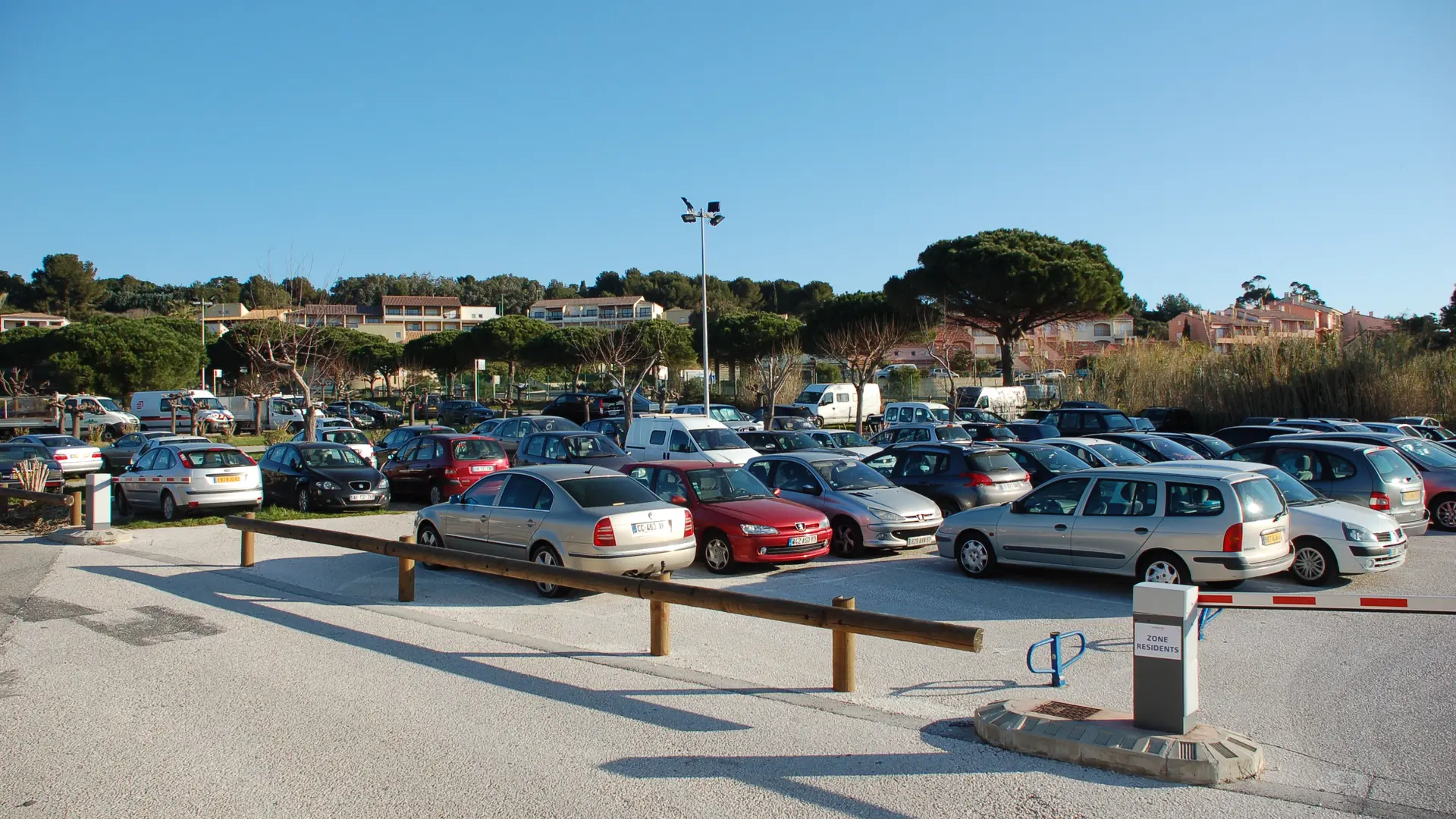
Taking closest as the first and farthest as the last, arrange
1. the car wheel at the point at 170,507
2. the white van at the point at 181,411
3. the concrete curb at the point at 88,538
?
the concrete curb at the point at 88,538
the car wheel at the point at 170,507
the white van at the point at 181,411

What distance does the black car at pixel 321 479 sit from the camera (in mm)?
19188

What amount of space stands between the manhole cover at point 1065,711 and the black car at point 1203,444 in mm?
15866

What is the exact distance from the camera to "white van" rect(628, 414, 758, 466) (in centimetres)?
2234

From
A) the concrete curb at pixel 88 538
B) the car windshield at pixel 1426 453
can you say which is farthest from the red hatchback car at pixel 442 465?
the car windshield at pixel 1426 453

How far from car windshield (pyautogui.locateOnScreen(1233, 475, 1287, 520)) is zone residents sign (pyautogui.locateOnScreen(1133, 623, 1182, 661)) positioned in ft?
16.9

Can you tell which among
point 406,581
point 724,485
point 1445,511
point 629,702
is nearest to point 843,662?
point 629,702

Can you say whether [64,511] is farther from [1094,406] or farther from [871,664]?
[1094,406]

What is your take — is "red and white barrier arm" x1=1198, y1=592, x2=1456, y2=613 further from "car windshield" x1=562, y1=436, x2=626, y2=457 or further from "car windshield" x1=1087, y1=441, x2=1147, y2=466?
"car windshield" x1=562, y1=436, x2=626, y2=457

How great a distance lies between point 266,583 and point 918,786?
30.8ft

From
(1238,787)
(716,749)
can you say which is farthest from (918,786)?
(1238,787)

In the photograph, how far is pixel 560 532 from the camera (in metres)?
10.9

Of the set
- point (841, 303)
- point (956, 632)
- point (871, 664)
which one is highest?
point (841, 303)

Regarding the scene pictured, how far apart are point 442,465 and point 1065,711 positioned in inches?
629

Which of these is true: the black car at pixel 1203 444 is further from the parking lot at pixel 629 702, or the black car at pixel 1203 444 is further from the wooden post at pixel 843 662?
the wooden post at pixel 843 662
